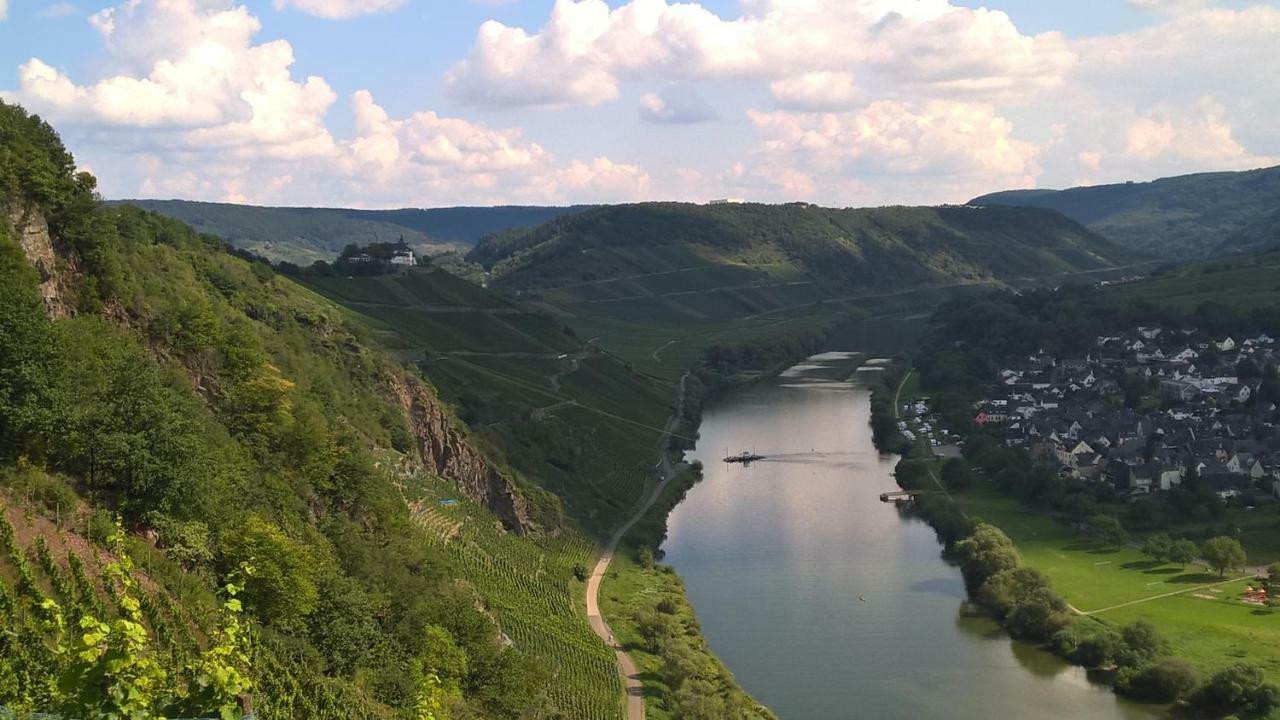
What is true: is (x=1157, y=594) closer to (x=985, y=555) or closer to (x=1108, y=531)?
(x=985, y=555)

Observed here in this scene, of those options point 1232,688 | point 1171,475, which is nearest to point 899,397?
point 1171,475

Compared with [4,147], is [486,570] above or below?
below

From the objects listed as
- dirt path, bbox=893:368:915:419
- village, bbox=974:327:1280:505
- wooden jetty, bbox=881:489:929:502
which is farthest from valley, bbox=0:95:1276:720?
village, bbox=974:327:1280:505

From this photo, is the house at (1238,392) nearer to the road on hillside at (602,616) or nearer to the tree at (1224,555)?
the tree at (1224,555)

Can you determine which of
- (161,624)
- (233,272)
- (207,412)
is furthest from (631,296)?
(161,624)

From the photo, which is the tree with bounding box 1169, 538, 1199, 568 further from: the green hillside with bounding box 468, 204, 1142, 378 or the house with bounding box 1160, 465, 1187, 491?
the green hillside with bounding box 468, 204, 1142, 378

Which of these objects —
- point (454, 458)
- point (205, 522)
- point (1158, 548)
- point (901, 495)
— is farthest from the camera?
point (901, 495)

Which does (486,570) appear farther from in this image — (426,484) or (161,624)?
(161,624)
